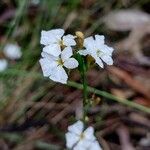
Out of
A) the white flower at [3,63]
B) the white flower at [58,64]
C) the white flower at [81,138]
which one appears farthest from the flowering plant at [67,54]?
the white flower at [3,63]

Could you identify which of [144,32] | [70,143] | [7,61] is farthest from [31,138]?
[144,32]

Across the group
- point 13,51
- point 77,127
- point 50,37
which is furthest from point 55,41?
point 13,51

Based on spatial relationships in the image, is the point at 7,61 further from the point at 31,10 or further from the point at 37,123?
the point at 37,123

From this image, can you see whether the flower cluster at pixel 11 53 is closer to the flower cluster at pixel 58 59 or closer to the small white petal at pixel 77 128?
the small white petal at pixel 77 128

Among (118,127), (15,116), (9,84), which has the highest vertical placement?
(9,84)

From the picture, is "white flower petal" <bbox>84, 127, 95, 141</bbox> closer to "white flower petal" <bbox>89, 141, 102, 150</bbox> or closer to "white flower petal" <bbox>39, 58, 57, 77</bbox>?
"white flower petal" <bbox>89, 141, 102, 150</bbox>

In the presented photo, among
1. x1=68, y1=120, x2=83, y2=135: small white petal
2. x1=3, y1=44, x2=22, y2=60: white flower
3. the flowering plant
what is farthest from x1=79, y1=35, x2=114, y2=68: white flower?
x1=3, y1=44, x2=22, y2=60: white flower
